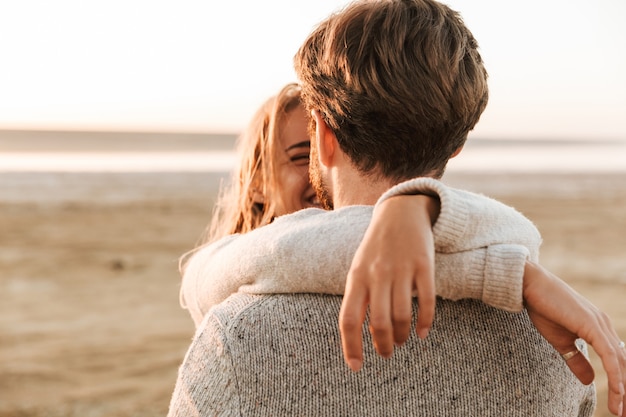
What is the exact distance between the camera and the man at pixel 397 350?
148 centimetres

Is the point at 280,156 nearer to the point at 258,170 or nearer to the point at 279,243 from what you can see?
the point at 258,170

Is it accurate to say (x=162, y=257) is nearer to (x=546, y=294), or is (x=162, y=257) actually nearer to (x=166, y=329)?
(x=166, y=329)

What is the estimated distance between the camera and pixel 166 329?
5844 millimetres

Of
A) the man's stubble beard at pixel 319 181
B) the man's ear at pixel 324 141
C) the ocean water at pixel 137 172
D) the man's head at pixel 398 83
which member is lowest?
the ocean water at pixel 137 172

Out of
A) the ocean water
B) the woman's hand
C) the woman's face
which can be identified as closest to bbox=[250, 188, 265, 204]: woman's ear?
the woman's face

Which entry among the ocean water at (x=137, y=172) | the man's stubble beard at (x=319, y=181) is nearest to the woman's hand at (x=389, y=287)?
the man's stubble beard at (x=319, y=181)

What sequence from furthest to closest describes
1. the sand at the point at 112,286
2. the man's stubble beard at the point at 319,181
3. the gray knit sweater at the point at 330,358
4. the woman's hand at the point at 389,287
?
the sand at the point at 112,286 → the man's stubble beard at the point at 319,181 → the gray knit sweater at the point at 330,358 → the woman's hand at the point at 389,287

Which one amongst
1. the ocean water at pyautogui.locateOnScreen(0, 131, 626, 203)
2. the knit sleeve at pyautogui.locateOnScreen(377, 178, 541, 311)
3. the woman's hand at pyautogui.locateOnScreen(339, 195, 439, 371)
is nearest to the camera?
the woman's hand at pyautogui.locateOnScreen(339, 195, 439, 371)

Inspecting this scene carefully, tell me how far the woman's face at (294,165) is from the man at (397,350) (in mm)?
1313

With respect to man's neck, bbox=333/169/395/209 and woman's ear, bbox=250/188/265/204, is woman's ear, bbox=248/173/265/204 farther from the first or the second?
man's neck, bbox=333/169/395/209

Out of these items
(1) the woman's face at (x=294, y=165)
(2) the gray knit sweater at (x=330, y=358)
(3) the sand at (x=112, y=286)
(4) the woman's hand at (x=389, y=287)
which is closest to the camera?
(4) the woman's hand at (x=389, y=287)

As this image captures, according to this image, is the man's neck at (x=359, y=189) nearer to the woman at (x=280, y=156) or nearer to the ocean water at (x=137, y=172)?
the woman at (x=280, y=156)

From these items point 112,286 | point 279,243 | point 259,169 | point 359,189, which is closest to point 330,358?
point 279,243

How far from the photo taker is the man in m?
1.48
